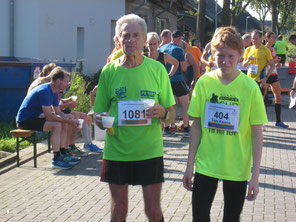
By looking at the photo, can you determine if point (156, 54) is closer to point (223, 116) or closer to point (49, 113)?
point (49, 113)

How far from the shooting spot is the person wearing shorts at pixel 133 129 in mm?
4156

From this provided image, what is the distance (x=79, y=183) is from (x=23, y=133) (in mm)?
1490

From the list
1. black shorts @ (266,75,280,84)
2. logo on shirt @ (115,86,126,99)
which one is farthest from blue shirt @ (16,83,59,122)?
black shorts @ (266,75,280,84)

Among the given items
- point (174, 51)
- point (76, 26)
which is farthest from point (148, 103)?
point (76, 26)

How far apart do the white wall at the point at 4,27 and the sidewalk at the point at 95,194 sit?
10.2m

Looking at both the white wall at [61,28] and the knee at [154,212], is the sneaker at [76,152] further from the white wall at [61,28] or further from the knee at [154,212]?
the white wall at [61,28]

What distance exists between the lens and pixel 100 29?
23.3 m

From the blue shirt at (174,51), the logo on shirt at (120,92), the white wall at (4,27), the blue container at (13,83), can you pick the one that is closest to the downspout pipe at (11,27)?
the white wall at (4,27)

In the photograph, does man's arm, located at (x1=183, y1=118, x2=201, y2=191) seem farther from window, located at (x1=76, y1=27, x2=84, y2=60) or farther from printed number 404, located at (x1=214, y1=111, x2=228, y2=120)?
window, located at (x1=76, y1=27, x2=84, y2=60)

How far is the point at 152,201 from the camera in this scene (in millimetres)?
4172

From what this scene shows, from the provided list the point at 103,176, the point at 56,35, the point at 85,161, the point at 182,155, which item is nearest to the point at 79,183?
the point at 85,161

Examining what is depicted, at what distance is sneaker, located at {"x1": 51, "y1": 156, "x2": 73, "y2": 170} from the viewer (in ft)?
27.0

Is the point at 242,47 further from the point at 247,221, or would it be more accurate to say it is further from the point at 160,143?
the point at 247,221

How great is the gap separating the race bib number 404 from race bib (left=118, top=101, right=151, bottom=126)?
466 mm
